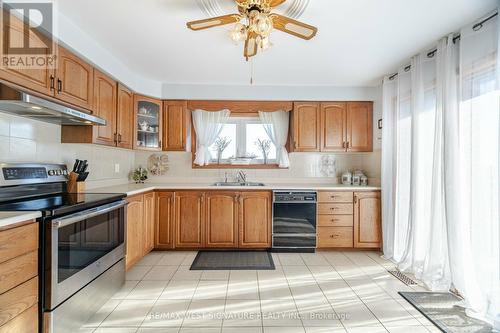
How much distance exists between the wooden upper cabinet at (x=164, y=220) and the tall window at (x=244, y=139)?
3.32ft

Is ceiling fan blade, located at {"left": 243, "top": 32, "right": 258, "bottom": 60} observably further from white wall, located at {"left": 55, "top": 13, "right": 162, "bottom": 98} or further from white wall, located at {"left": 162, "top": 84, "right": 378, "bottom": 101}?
white wall, located at {"left": 162, "top": 84, "right": 378, "bottom": 101}

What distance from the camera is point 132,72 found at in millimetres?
3256

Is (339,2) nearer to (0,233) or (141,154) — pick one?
(0,233)

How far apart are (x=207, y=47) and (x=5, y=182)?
1.96 meters

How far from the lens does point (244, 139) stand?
4.08 m

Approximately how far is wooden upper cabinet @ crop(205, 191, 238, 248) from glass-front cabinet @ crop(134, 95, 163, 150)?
1.06 m

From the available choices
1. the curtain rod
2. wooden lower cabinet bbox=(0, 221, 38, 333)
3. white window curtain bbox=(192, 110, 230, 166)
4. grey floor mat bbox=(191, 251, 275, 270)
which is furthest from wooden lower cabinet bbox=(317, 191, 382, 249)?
wooden lower cabinet bbox=(0, 221, 38, 333)

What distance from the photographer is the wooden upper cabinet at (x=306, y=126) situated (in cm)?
374

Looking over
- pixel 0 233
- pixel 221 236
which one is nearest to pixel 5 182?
pixel 0 233

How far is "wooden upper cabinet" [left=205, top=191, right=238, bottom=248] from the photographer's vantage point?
3420 millimetres

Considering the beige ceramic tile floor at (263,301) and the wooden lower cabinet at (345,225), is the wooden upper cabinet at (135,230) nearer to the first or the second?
the beige ceramic tile floor at (263,301)

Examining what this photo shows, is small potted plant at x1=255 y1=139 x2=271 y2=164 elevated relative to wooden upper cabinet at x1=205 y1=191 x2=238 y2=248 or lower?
elevated

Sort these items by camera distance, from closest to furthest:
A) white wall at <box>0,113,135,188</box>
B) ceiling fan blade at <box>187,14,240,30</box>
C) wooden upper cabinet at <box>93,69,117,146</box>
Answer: ceiling fan blade at <box>187,14,240,30</box>, white wall at <box>0,113,135,188</box>, wooden upper cabinet at <box>93,69,117,146</box>

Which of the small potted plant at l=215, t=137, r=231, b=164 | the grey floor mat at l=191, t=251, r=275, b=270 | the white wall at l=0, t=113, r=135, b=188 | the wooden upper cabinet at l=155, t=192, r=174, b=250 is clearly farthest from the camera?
the small potted plant at l=215, t=137, r=231, b=164
